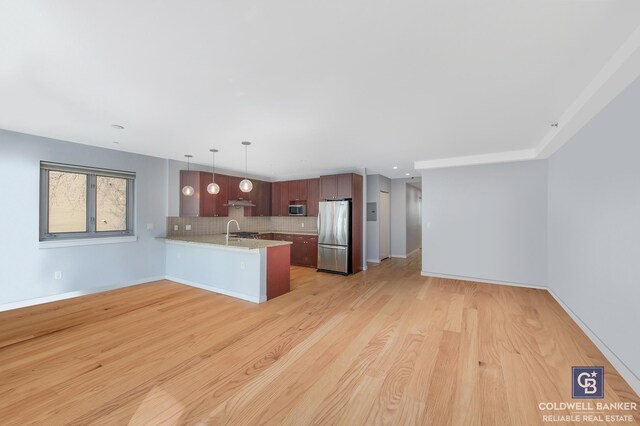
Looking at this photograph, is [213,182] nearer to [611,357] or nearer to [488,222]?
[488,222]

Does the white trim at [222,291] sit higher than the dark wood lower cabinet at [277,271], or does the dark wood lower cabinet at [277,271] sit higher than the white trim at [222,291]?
the dark wood lower cabinet at [277,271]

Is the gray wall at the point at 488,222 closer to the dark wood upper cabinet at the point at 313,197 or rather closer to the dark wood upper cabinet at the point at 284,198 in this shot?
the dark wood upper cabinet at the point at 313,197

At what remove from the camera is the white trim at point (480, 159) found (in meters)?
4.78

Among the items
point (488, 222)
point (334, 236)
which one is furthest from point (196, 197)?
point (488, 222)

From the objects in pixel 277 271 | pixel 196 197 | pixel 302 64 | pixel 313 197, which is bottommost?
pixel 277 271

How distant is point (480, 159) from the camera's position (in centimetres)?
520

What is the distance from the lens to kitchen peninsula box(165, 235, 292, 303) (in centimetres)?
421

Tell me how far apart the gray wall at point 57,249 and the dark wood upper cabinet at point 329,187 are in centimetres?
379

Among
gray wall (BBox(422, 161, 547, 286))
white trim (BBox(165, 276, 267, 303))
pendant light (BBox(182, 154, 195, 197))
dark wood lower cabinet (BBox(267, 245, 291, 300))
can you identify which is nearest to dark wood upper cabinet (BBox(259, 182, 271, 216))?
pendant light (BBox(182, 154, 195, 197))

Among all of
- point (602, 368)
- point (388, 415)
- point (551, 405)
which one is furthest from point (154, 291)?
point (602, 368)

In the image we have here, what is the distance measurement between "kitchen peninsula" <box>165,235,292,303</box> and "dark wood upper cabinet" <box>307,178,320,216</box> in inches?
98.7

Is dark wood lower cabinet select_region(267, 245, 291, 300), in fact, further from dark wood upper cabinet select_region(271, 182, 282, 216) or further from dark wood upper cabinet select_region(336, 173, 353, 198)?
dark wood upper cabinet select_region(271, 182, 282, 216)

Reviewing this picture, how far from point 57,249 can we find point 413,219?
964cm

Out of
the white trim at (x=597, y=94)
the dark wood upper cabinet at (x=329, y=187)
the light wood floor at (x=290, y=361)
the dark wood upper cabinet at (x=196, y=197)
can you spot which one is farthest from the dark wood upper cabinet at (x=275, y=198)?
the white trim at (x=597, y=94)
